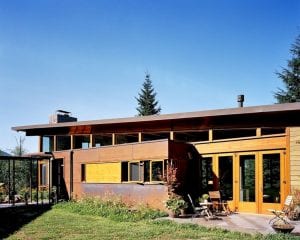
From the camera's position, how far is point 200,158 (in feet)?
61.7

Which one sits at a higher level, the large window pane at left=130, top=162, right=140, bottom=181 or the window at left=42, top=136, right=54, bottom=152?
the window at left=42, top=136, right=54, bottom=152

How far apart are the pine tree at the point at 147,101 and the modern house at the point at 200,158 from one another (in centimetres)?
2366

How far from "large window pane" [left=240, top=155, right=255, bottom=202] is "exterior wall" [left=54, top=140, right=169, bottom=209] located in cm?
305

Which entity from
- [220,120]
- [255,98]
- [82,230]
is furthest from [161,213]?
[255,98]

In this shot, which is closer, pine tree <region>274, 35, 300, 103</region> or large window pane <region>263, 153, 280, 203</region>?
large window pane <region>263, 153, 280, 203</region>

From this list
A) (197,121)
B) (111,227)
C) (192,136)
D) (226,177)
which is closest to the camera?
(111,227)

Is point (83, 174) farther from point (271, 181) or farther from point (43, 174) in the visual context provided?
point (271, 181)

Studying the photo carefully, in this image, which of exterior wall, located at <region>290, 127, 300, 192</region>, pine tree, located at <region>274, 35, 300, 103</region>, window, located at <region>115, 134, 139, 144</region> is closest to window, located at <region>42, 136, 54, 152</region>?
window, located at <region>115, 134, 139, 144</region>

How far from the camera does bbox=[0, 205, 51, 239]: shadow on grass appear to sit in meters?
14.6

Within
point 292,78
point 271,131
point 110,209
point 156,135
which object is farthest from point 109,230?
point 292,78

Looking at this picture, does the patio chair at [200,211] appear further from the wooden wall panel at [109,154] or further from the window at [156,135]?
the window at [156,135]

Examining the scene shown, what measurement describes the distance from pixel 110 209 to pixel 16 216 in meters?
3.81

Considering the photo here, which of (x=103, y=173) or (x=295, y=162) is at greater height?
(x=295, y=162)

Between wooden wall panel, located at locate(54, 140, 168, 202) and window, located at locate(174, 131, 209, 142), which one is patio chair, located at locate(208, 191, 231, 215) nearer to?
wooden wall panel, located at locate(54, 140, 168, 202)
